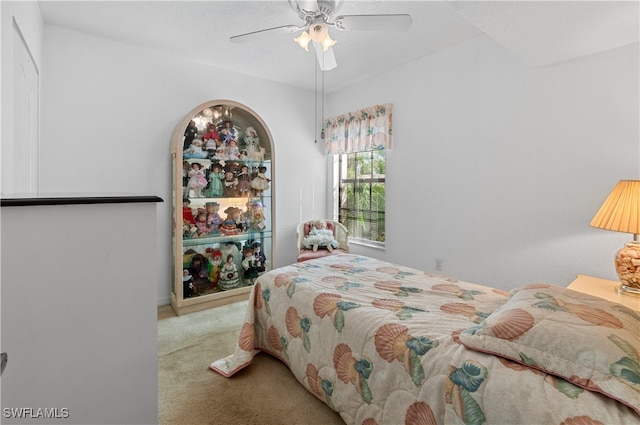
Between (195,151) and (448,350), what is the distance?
2936 mm

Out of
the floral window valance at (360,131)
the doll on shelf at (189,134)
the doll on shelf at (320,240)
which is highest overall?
the floral window valance at (360,131)

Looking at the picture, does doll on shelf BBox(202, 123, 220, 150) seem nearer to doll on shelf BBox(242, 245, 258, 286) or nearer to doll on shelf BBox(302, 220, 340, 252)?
doll on shelf BBox(242, 245, 258, 286)

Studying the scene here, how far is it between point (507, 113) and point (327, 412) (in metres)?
2.70

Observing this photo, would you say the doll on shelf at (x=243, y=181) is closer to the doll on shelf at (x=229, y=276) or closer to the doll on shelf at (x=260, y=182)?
the doll on shelf at (x=260, y=182)

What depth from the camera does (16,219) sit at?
89 centimetres

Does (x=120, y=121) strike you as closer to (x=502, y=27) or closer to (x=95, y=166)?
(x=95, y=166)

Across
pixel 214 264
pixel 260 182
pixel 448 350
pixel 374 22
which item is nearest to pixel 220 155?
pixel 260 182

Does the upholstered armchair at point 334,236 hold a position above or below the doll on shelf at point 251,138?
below

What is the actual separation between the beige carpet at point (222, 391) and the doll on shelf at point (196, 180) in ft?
4.67

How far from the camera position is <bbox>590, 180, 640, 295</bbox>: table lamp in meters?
1.67

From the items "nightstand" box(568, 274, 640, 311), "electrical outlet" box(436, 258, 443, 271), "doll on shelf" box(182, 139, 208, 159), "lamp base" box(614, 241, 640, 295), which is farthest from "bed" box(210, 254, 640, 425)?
"doll on shelf" box(182, 139, 208, 159)

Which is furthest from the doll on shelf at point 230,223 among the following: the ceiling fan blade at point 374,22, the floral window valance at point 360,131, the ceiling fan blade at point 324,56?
the ceiling fan blade at point 374,22

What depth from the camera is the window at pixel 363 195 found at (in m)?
3.80

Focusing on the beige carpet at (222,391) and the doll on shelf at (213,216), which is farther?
the doll on shelf at (213,216)
